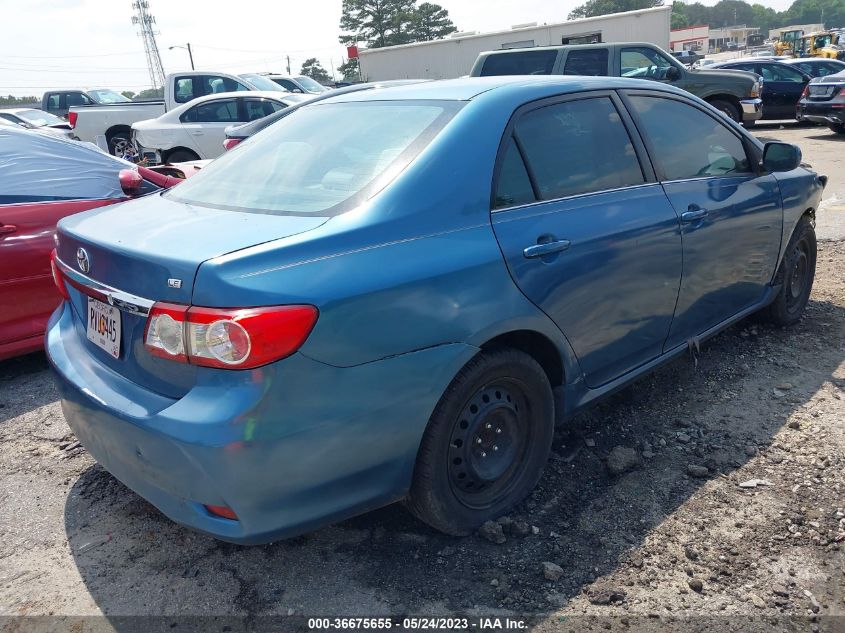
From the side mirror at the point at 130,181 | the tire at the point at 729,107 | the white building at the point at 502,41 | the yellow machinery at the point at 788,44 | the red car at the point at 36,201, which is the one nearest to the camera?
the red car at the point at 36,201

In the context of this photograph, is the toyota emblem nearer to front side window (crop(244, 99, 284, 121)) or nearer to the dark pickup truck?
front side window (crop(244, 99, 284, 121))

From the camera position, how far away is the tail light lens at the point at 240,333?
77.8 inches

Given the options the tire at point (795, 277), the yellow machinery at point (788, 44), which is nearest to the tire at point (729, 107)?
the tire at point (795, 277)

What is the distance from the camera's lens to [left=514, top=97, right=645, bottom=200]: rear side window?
285cm

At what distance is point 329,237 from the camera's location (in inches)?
86.0

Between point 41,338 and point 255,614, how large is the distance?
2.75 metres

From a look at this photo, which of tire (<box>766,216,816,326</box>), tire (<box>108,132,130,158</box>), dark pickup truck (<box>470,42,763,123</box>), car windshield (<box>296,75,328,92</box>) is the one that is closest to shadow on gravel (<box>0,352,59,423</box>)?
tire (<box>766,216,816,326</box>)

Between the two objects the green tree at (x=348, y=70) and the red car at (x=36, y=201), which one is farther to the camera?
the green tree at (x=348, y=70)

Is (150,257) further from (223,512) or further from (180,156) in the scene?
(180,156)

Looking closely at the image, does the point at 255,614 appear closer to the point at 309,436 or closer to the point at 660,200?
the point at 309,436

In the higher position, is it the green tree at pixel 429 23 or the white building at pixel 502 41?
the green tree at pixel 429 23

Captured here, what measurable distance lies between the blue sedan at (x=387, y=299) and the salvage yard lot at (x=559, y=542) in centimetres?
25

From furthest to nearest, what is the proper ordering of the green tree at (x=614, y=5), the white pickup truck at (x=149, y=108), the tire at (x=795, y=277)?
1. the green tree at (x=614, y=5)
2. the white pickup truck at (x=149, y=108)
3. the tire at (x=795, y=277)

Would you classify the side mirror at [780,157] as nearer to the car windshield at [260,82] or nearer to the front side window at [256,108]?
the front side window at [256,108]
